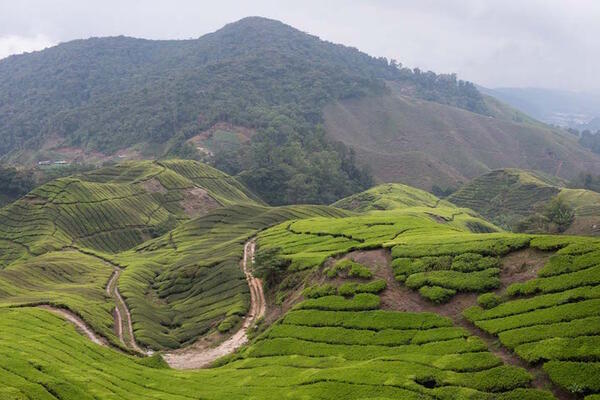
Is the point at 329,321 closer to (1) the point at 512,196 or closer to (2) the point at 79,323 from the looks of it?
(2) the point at 79,323

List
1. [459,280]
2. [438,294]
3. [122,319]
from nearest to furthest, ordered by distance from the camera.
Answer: [438,294] → [459,280] → [122,319]

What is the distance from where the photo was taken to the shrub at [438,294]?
32.5 meters

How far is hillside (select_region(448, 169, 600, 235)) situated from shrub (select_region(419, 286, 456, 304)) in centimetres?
9581

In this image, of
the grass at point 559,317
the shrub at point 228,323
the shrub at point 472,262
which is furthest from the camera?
the shrub at point 228,323

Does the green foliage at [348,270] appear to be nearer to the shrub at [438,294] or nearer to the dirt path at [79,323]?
the shrub at [438,294]

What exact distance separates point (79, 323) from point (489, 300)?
32219 mm

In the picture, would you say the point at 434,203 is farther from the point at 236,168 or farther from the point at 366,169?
the point at 236,168

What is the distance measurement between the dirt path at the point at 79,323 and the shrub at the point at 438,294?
2523 centimetres

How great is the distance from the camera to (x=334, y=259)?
44.0 meters

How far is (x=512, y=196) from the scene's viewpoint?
158 m

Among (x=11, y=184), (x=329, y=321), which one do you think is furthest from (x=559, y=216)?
(x=11, y=184)

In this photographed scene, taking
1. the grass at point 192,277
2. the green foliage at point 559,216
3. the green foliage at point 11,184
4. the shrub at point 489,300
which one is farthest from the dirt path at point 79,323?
the green foliage at point 11,184

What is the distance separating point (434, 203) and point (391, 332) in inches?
4858

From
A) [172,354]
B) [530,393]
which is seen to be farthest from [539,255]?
[172,354]
